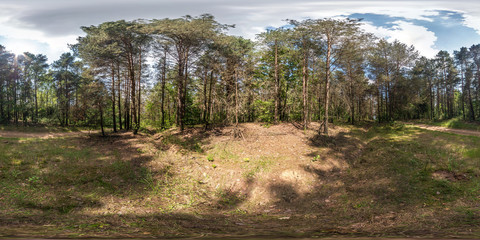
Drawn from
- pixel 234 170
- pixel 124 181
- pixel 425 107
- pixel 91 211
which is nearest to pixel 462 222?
pixel 234 170

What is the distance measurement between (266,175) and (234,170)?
5.97ft

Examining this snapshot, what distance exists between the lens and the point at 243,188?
10719mm

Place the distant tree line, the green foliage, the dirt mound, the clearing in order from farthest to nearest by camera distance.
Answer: the green foliage < the distant tree line < the dirt mound < the clearing

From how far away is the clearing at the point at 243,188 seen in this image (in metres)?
5.78

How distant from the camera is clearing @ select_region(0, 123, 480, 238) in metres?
5.78

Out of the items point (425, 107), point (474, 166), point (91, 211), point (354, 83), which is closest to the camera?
point (91, 211)

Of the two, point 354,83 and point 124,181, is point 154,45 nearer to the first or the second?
point 124,181

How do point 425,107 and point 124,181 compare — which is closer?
point 124,181

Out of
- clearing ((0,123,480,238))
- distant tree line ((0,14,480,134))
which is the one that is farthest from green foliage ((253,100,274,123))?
clearing ((0,123,480,238))

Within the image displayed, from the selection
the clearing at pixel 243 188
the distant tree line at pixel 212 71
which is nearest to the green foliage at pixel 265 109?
the distant tree line at pixel 212 71

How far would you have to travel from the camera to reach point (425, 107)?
154 ft

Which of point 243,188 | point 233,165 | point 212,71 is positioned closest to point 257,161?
point 233,165

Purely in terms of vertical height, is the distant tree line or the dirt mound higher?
the distant tree line

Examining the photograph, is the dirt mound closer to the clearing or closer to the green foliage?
the clearing
